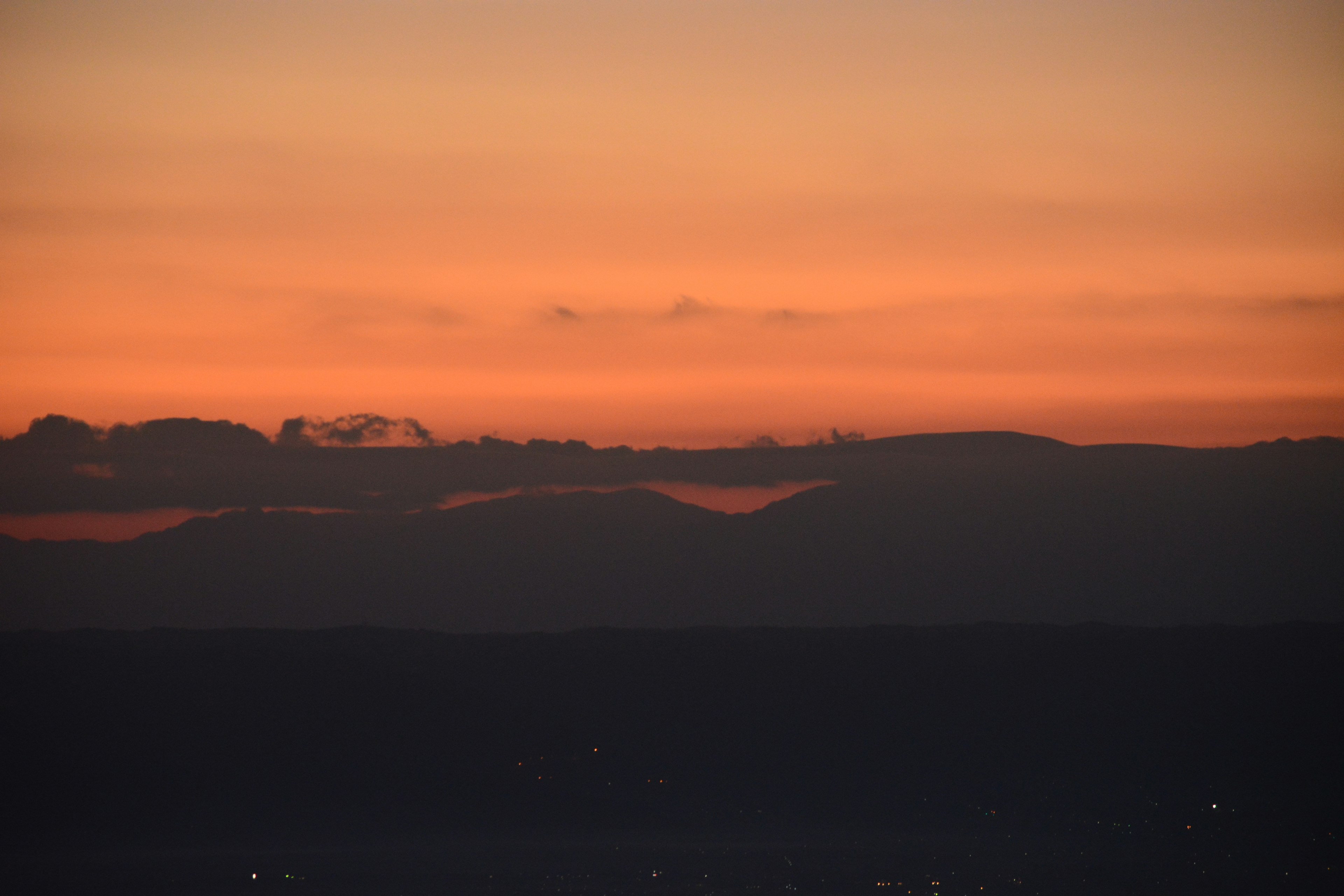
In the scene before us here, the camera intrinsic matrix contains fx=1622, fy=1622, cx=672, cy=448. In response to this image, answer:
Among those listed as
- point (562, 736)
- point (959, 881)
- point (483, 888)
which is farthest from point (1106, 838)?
point (562, 736)

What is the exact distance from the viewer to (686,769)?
15175 centimetres

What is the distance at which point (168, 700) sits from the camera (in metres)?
158

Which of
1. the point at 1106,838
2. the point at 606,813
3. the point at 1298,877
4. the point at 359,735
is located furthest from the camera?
the point at 359,735

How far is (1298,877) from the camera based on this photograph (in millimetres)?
90062

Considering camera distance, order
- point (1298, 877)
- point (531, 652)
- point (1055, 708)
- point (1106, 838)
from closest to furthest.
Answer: point (1298, 877) → point (1106, 838) → point (1055, 708) → point (531, 652)

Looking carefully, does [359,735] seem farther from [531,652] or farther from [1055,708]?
[1055,708]

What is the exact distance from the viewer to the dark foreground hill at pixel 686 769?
96.9m

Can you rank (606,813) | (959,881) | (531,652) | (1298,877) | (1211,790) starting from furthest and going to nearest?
(531,652) → (1211,790) → (606,813) → (1298,877) → (959,881)

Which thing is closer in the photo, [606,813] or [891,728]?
[606,813]

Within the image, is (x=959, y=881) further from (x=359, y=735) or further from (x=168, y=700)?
(x=168, y=700)

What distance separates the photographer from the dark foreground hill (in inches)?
3814

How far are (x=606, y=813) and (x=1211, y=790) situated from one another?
53.4 m

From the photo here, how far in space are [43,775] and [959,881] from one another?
8263 centimetres

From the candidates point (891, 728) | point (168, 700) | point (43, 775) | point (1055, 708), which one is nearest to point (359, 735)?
point (168, 700)
